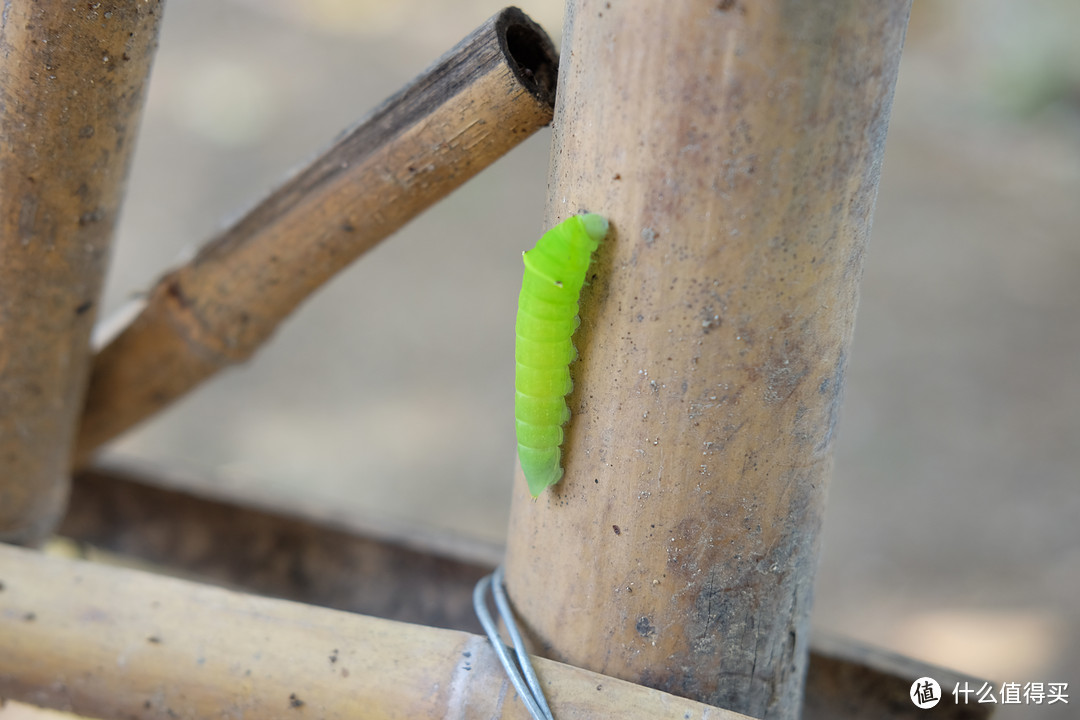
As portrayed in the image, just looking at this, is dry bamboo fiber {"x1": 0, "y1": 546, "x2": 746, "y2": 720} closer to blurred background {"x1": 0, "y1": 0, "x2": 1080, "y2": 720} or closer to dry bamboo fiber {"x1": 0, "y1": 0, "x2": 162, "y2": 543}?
dry bamboo fiber {"x1": 0, "y1": 0, "x2": 162, "y2": 543}

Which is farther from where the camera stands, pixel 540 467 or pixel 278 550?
pixel 278 550

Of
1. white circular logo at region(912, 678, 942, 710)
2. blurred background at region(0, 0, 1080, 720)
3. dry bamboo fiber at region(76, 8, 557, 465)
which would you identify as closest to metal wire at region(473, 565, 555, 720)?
dry bamboo fiber at region(76, 8, 557, 465)

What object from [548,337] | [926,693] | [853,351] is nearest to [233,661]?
[548,337]

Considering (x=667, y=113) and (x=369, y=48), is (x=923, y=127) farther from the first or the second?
(x=667, y=113)

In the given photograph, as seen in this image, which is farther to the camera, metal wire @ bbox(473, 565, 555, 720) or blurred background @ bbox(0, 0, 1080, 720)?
blurred background @ bbox(0, 0, 1080, 720)

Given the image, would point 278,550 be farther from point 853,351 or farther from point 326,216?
point 853,351

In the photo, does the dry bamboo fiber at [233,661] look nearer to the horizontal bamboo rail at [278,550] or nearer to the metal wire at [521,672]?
the metal wire at [521,672]
